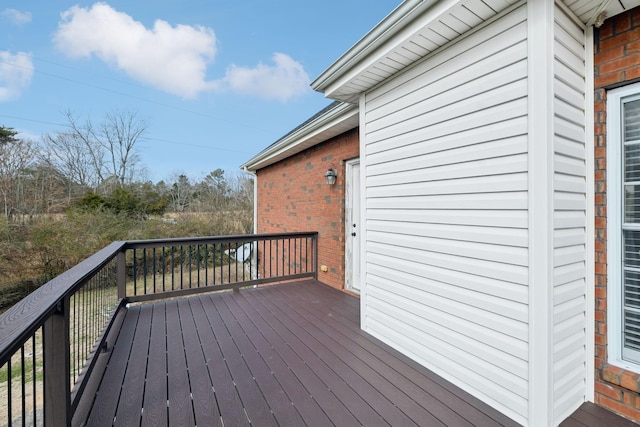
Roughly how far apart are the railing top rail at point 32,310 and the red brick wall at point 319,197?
315 centimetres

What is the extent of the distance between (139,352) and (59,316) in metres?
1.35

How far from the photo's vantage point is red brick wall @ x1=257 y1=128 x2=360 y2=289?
4375 mm

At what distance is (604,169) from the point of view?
1731 mm

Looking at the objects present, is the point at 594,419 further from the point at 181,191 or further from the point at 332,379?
the point at 181,191

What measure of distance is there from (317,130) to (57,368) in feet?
12.2

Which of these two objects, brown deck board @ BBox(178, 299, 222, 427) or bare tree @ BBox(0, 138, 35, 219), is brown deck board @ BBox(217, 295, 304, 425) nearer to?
brown deck board @ BBox(178, 299, 222, 427)

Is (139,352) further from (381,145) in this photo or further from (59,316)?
(381,145)

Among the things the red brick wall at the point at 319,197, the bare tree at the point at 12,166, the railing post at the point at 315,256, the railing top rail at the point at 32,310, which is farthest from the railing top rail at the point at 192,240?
the bare tree at the point at 12,166

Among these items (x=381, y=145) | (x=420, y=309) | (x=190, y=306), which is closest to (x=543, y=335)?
(x=420, y=309)

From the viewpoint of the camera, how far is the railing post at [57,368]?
142 centimetres

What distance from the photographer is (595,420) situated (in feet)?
5.42

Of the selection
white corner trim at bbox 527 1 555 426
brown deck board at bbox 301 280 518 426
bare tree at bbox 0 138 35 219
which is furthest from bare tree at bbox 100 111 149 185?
white corner trim at bbox 527 1 555 426

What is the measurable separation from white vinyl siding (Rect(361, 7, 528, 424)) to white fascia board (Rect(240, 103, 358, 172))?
3.08 ft

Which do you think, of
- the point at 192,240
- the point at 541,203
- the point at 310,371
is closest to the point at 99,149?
the point at 192,240
